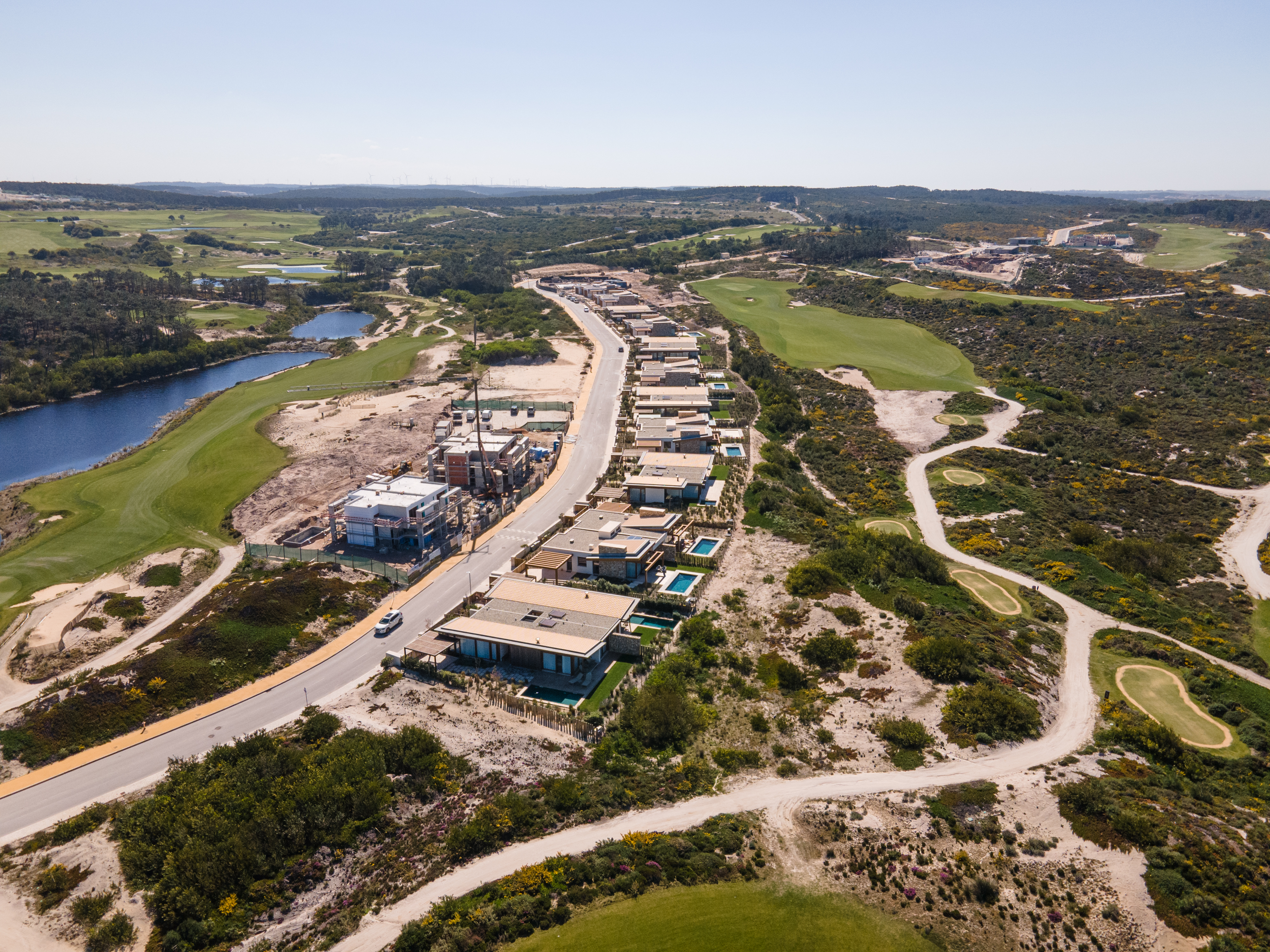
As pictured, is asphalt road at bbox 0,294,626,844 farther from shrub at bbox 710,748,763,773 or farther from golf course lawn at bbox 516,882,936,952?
shrub at bbox 710,748,763,773

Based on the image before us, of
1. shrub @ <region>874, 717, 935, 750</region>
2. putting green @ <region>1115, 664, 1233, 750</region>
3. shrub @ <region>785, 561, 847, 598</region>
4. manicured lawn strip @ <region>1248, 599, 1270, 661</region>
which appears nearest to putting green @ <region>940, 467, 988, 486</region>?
manicured lawn strip @ <region>1248, 599, 1270, 661</region>

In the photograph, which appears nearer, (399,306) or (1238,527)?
(1238,527)

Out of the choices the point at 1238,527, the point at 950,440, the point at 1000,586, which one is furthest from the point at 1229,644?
the point at 950,440

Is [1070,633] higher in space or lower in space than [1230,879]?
lower

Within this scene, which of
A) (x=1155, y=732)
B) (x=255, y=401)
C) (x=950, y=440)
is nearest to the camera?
(x=1155, y=732)

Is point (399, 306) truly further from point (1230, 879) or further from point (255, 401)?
point (1230, 879)

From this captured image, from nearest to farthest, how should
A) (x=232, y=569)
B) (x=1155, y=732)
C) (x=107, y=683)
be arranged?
(x=1155, y=732) < (x=107, y=683) < (x=232, y=569)

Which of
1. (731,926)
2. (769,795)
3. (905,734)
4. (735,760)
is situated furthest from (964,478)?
(731,926)
